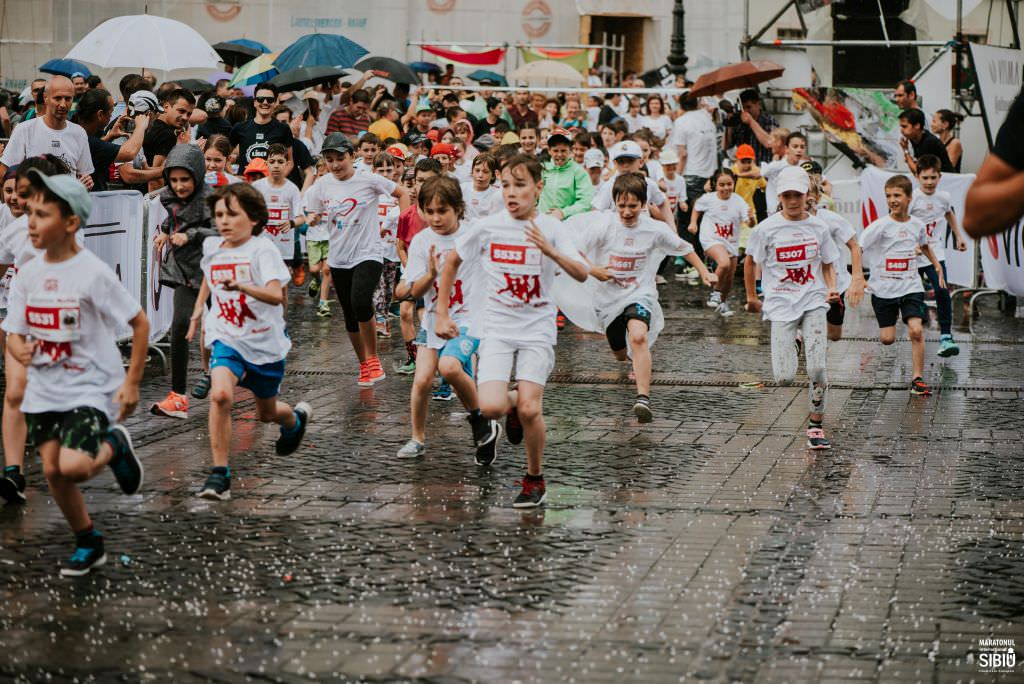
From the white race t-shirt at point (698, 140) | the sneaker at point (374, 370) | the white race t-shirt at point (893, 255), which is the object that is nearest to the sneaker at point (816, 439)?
the white race t-shirt at point (893, 255)

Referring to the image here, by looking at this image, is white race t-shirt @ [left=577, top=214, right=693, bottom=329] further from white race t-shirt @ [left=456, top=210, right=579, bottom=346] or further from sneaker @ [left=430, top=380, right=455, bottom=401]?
white race t-shirt @ [left=456, top=210, right=579, bottom=346]

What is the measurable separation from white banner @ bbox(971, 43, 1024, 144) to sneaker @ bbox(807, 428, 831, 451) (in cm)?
860

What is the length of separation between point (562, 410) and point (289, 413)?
277cm

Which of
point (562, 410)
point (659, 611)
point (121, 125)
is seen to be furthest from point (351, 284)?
point (659, 611)

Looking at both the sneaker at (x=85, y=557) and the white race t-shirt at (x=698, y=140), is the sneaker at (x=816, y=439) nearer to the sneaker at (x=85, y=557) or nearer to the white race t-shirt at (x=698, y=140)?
the sneaker at (x=85, y=557)

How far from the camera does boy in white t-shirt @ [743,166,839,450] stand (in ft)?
33.6

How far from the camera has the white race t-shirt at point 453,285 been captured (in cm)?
939

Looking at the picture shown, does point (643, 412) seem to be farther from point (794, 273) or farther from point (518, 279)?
point (518, 279)

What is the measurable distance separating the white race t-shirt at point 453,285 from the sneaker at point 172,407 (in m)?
1.73

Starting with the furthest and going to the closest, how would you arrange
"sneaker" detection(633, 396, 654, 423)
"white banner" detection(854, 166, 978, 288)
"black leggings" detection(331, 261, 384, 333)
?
"white banner" detection(854, 166, 978, 288) < "black leggings" detection(331, 261, 384, 333) < "sneaker" detection(633, 396, 654, 423)

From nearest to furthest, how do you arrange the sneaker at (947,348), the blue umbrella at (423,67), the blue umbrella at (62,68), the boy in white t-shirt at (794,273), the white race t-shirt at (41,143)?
1. the boy in white t-shirt at (794,273)
2. the white race t-shirt at (41,143)
3. the sneaker at (947,348)
4. the blue umbrella at (62,68)
5. the blue umbrella at (423,67)

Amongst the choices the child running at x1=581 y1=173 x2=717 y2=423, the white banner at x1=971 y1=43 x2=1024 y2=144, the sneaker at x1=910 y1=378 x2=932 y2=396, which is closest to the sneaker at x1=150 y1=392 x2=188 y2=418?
the child running at x1=581 y1=173 x2=717 y2=423

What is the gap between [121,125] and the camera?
1462cm

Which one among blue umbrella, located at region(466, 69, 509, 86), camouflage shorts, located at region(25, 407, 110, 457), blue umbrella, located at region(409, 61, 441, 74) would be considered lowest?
camouflage shorts, located at region(25, 407, 110, 457)
